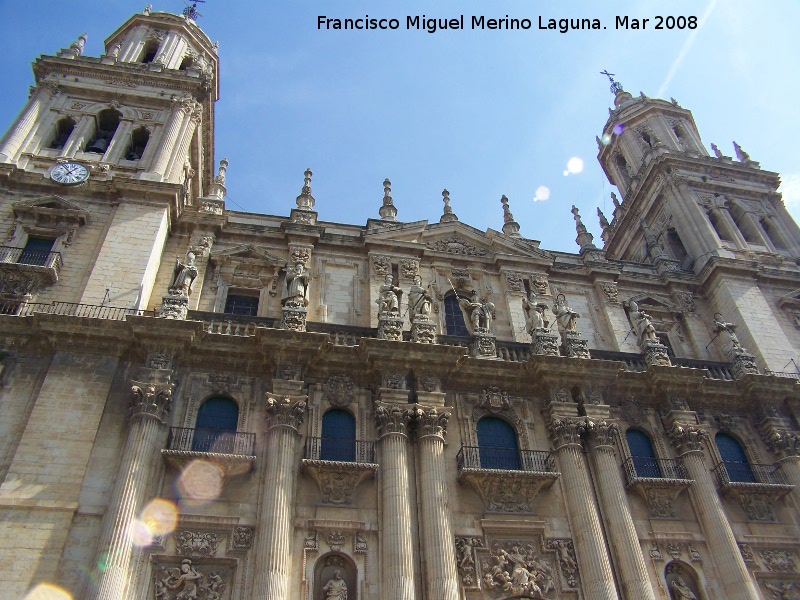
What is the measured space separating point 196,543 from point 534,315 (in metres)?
12.1

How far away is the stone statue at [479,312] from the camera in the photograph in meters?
21.2

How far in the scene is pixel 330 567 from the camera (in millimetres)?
15961

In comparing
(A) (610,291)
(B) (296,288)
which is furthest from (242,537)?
(A) (610,291)

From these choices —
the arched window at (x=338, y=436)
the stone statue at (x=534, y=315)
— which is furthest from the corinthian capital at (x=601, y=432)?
the arched window at (x=338, y=436)

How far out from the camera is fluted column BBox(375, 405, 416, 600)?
15.2m

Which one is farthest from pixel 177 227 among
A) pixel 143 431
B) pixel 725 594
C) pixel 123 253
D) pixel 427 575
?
pixel 725 594

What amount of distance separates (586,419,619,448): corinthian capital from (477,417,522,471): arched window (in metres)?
2.14

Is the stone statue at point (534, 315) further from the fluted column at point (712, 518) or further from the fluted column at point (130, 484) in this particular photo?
the fluted column at point (130, 484)

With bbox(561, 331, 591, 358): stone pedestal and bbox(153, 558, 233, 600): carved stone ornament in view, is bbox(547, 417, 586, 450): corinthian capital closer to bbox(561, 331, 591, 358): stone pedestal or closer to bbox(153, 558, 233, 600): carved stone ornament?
bbox(561, 331, 591, 358): stone pedestal

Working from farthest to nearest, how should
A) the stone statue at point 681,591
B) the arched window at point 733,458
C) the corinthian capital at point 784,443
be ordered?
the corinthian capital at point 784,443 < the arched window at point 733,458 < the stone statue at point 681,591

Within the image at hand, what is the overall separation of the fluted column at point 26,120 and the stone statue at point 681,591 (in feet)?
79.0

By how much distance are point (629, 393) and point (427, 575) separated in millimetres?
9088

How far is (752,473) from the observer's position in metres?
20.2

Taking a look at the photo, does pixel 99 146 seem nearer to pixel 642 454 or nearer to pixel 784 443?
pixel 642 454
